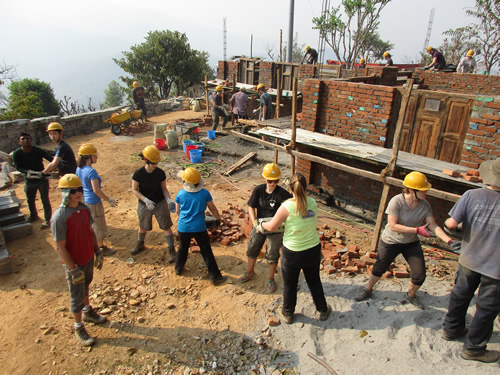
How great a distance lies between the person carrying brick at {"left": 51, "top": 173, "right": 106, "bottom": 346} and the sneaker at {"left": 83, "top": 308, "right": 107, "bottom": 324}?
22 centimetres

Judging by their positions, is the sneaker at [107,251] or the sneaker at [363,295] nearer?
the sneaker at [363,295]

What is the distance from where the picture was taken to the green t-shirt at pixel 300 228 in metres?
3.39

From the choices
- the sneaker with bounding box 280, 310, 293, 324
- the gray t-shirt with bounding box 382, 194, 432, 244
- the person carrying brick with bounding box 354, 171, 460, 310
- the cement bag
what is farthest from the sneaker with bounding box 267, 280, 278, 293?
the cement bag

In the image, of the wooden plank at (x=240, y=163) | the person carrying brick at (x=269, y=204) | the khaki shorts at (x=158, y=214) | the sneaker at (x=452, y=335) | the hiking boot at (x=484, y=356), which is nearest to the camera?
the hiking boot at (x=484, y=356)

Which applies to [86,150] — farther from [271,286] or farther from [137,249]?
[271,286]

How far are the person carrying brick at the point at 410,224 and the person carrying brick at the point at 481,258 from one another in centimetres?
33

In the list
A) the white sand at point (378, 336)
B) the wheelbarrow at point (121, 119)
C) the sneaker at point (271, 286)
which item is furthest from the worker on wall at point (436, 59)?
the wheelbarrow at point (121, 119)

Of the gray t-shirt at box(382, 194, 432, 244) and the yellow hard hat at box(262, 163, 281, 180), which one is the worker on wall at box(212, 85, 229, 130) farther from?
the gray t-shirt at box(382, 194, 432, 244)

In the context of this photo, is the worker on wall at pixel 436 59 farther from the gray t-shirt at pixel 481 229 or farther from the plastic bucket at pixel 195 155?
the gray t-shirt at pixel 481 229

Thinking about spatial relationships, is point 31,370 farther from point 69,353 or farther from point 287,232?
point 287,232

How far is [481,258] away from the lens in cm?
309

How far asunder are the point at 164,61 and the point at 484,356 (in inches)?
989

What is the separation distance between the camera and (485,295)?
310cm

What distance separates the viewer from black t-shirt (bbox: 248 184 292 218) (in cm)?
419
